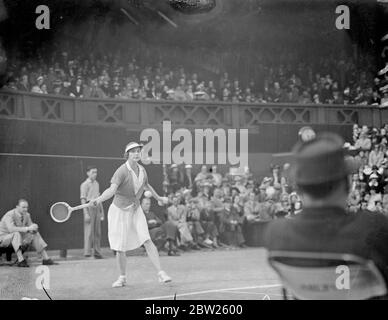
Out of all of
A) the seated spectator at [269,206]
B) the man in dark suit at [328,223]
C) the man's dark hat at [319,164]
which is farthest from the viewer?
the seated spectator at [269,206]

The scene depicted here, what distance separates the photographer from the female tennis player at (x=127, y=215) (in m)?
5.50

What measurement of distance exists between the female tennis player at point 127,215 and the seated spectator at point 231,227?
2.10 ft

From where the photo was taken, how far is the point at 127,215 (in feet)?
18.2

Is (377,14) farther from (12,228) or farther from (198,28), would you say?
(12,228)

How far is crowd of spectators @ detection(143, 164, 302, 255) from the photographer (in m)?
5.63

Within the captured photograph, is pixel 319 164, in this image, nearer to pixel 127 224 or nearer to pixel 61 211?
pixel 127 224

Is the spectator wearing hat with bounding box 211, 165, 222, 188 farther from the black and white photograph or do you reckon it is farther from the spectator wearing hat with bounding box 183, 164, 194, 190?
the spectator wearing hat with bounding box 183, 164, 194, 190

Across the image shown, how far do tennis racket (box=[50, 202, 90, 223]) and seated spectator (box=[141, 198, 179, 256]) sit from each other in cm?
62

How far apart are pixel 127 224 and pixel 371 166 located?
93.2 inches

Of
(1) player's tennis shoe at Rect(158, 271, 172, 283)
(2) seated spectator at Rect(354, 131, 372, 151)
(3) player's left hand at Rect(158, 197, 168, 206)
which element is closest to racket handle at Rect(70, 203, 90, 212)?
(3) player's left hand at Rect(158, 197, 168, 206)

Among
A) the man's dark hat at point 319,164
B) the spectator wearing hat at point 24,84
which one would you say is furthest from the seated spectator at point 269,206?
the spectator wearing hat at point 24,84

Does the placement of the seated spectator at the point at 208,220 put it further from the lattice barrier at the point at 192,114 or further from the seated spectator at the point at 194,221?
the lattice barrier at the point at 192,114

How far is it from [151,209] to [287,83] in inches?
70.7

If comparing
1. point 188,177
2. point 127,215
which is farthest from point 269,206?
point 127,215
